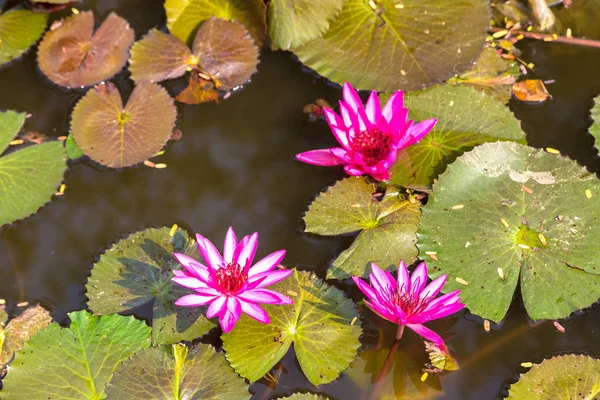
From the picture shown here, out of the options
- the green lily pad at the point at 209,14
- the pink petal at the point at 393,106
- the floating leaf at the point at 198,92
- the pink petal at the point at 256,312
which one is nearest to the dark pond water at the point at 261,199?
the floating leaf at the point at 198,92

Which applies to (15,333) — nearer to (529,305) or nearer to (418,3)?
(529,305)

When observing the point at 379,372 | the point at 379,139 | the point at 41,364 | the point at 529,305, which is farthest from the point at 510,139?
the point at 41,364

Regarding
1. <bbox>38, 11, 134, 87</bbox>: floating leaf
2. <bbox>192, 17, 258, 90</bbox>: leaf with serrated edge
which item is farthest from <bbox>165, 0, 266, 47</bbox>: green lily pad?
<bbox>38, 11, 134, 87</bbox>: floating leaf

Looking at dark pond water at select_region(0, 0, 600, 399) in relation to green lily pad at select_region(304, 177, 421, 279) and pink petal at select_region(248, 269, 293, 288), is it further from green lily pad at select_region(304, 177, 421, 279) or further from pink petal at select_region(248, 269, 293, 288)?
pink petal at select_region(248, 269, 293, 288)

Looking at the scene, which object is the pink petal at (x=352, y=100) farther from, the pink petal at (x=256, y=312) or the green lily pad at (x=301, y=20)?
the pink petal at (x=256, y=312)

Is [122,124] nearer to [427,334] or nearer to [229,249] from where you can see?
[229,249]

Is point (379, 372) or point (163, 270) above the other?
point (163, 270)
